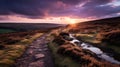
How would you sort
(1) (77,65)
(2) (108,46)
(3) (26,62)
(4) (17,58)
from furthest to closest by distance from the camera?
(2) (108,46)
(4) (17,58)
(3) (26,62)
(1) (77,65)

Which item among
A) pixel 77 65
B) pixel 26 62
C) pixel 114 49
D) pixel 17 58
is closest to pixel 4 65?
pixel 26 62

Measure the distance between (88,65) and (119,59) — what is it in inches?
362

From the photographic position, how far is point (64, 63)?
78.4 feet

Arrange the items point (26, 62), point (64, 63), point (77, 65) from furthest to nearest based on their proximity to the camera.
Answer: point (26, 62) → point (64, 63) → point (77, 65)

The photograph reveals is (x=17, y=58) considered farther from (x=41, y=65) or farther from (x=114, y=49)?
(x=114, y=49)

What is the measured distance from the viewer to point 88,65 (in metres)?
19.9

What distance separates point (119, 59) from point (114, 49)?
683cm

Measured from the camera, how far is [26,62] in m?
27.8

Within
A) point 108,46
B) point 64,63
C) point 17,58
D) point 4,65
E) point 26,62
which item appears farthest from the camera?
point 108,46


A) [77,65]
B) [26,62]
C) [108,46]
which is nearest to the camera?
[77,65]

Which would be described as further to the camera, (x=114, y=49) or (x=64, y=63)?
(x=114, y=49)

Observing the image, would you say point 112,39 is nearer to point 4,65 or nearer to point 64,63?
point 64,63

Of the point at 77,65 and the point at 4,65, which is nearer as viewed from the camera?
the point at 77,65

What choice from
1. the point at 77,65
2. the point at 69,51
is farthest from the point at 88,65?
the point at 69,51
